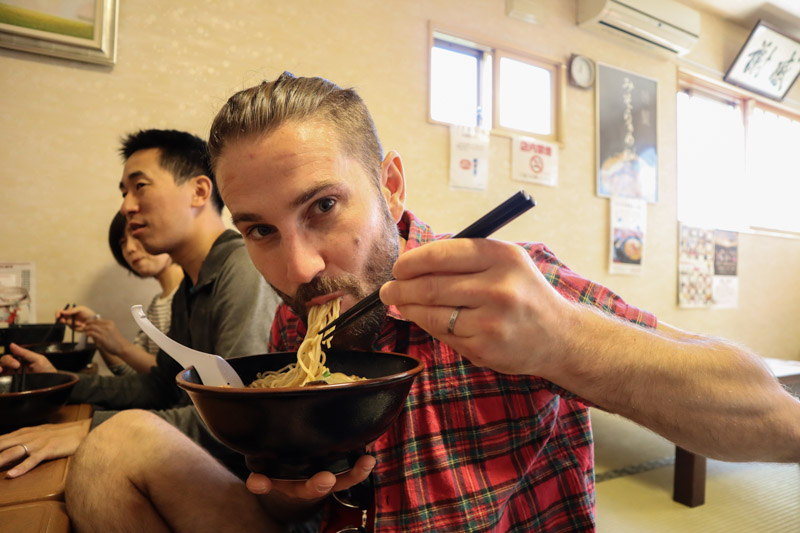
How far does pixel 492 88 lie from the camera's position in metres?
4.09

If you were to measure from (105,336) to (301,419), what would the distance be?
227cm

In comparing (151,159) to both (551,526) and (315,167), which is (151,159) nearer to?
(315,167)

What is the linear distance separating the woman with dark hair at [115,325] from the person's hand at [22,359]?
1.72ft

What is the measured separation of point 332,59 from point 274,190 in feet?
9.21

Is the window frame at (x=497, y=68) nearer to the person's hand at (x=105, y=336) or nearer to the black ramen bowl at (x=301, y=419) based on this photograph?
the person's hand at (x=105, y=336)

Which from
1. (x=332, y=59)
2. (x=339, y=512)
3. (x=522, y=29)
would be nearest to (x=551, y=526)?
(x=339, y=512)

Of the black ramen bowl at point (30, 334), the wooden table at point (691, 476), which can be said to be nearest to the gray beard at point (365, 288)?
the black ramen bowl at point (30, 334)

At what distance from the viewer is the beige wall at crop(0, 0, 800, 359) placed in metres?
2.73

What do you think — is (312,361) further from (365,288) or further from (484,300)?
(484,300)

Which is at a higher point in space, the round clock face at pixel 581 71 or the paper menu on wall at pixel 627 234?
the round clock face at pixel 581 71

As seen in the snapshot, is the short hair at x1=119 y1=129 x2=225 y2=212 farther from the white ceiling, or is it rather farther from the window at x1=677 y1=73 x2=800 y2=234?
the white ceiling

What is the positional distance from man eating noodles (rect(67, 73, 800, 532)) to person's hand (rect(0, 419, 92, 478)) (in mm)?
149

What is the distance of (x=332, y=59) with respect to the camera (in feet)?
11.3

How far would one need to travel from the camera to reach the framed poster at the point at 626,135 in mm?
4582
